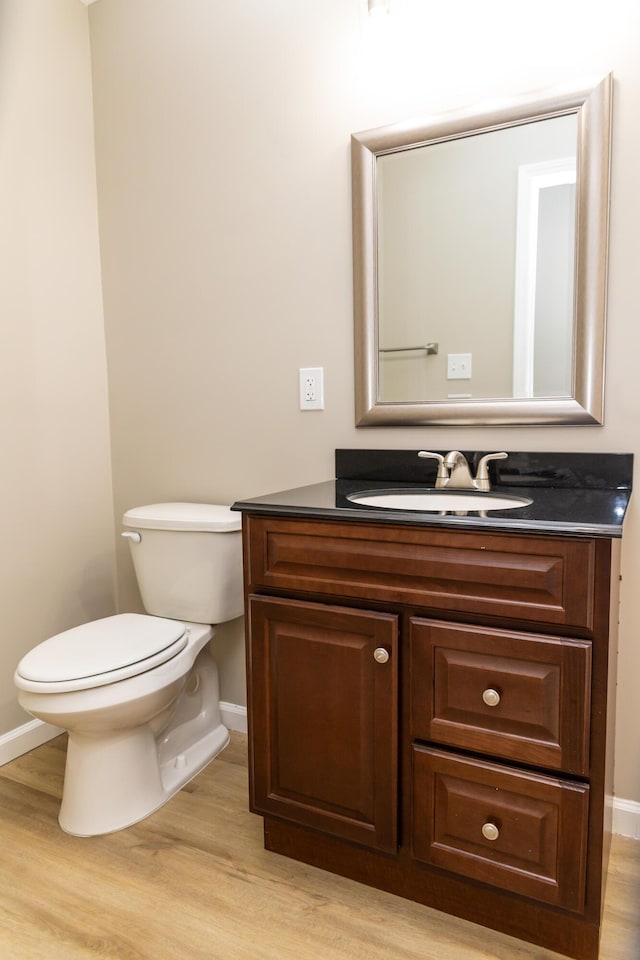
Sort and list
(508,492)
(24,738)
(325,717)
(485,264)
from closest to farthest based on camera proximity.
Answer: (325,717) < (508,492) < (485,264) < (24,738)

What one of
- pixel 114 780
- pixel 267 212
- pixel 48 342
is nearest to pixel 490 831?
pixel 114 780

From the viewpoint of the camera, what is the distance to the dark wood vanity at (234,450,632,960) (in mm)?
1087

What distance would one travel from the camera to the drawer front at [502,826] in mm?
1107

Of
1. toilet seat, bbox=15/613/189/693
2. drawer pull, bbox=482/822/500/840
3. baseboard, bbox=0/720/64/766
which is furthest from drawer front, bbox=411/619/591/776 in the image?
baseboard, bbox=0/720/64/766

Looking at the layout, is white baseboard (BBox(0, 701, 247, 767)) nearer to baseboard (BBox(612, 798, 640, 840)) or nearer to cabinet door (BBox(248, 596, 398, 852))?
cabinet door (BBox(248, 596, 398, 852))

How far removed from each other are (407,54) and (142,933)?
7.01ft

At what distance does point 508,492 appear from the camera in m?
1.49

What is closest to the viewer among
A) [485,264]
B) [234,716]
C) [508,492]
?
[508,492]

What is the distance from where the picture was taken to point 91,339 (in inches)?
87.2

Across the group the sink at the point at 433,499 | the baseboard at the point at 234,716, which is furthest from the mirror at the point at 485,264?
the baseboard at the point at 234,716

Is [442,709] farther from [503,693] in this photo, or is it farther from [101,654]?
[101,654]

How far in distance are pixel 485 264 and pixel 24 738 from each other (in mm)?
1972

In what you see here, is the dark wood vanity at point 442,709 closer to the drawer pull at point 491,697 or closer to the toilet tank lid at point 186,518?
the drawer pull at point 491,697

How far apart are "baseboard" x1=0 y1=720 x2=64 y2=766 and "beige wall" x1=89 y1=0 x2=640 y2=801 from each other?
1.71ft
